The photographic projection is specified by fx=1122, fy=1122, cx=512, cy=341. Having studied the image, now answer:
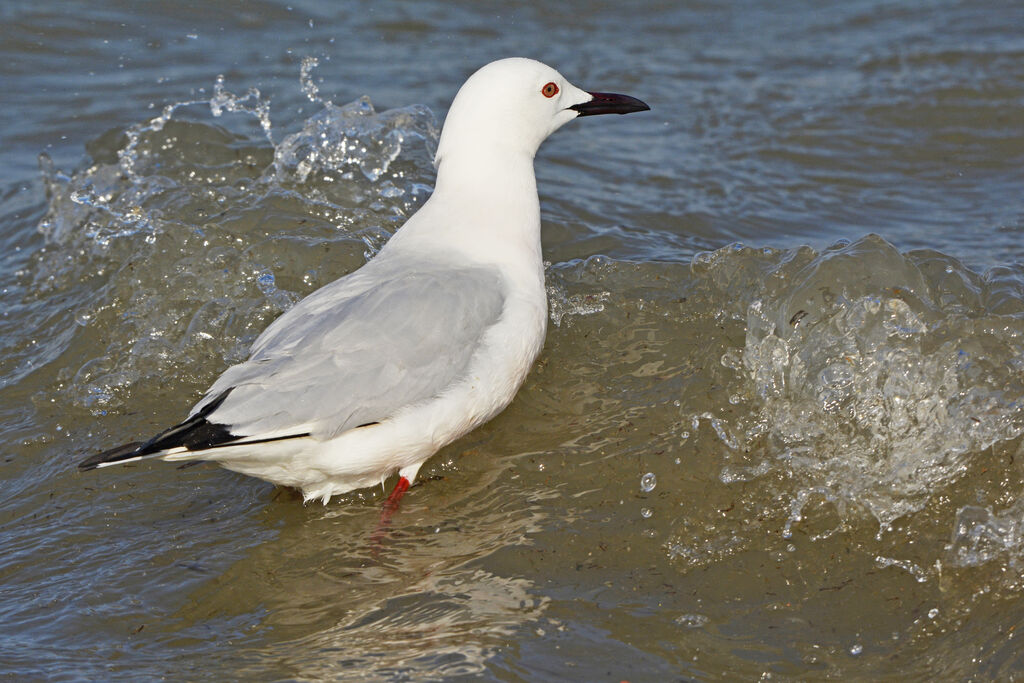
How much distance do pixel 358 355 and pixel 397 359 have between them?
134 millimetres

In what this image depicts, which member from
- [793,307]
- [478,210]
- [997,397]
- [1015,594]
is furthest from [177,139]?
[1015,594]

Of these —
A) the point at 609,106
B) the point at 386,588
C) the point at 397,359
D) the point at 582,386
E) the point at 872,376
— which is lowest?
the point at 386,588

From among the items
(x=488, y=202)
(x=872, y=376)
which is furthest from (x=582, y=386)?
(x=872, y=376)

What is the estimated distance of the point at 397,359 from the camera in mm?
3840

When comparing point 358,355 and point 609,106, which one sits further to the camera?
point 609,106

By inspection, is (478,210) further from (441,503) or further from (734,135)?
(734,135)

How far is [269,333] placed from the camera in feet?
13.2

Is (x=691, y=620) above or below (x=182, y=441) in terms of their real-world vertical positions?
below

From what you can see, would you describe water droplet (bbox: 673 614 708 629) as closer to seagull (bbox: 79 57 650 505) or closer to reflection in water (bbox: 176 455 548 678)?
reflection in water (bbox: 176 455 548 678)

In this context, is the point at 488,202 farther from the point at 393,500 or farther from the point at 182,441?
the point at 182,441

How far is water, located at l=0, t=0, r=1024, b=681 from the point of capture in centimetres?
339

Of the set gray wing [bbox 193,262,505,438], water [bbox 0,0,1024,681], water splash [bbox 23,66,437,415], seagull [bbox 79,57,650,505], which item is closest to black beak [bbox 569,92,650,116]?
seagull [bbox 79,57,650,505]

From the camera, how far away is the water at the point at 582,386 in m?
3.39

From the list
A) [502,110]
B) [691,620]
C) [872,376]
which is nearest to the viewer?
[691,620]
